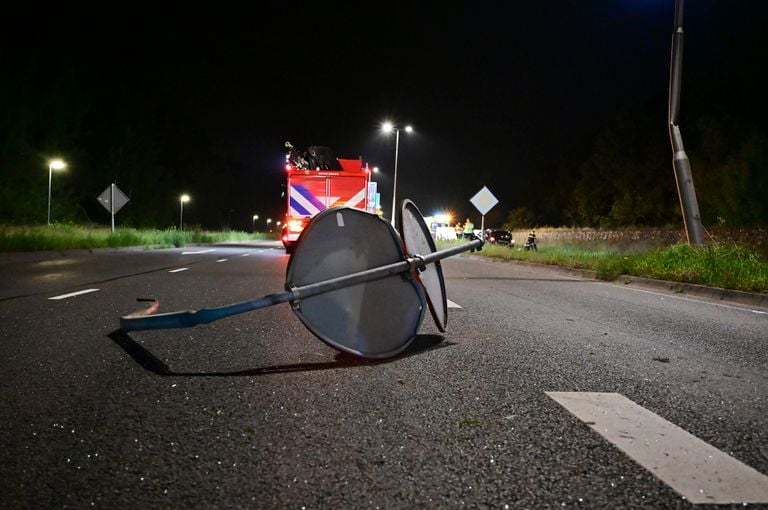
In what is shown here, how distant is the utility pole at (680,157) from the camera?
14078 millimetres

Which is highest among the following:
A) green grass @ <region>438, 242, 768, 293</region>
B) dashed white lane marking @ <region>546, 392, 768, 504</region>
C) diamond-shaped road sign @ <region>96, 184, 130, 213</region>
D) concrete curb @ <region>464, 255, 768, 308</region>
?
diamond-shaped road sign @ <region>96, 184, 130, 213</region>

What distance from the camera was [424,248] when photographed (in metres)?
4.76

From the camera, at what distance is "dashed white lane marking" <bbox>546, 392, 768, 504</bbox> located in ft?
7.53

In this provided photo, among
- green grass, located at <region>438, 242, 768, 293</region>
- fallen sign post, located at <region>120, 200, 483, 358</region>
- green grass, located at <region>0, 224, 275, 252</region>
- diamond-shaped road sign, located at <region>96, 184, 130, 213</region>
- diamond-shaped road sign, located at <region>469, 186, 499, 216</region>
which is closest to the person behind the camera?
fallen sign post, located at <region>120, 200, 483, 358</region>

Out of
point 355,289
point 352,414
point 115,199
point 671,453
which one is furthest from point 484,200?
point 671,453

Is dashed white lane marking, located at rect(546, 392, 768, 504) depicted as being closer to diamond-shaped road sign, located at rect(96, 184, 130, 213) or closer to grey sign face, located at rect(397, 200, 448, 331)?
grey sign face, located at rect(397, 200, 448, 331)

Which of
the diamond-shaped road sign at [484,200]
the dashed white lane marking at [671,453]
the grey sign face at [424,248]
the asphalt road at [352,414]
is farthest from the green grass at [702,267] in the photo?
the diamond-shaped road sign at [484,200]

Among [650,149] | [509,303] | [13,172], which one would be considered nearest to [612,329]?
[509,303]

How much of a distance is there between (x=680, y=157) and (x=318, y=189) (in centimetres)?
1017

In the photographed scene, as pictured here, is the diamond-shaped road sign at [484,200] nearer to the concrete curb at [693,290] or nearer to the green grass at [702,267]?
the green grass at [702,267]

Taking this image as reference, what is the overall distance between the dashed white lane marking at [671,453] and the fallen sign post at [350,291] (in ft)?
3.88

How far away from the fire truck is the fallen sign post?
47.5ft

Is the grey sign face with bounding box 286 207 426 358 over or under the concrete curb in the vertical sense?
over

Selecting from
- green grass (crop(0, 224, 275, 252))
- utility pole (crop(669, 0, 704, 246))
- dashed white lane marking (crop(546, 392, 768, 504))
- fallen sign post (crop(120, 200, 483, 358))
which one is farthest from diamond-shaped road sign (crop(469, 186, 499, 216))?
dashed white lane marking (crop(546, 392, 768, 504))
